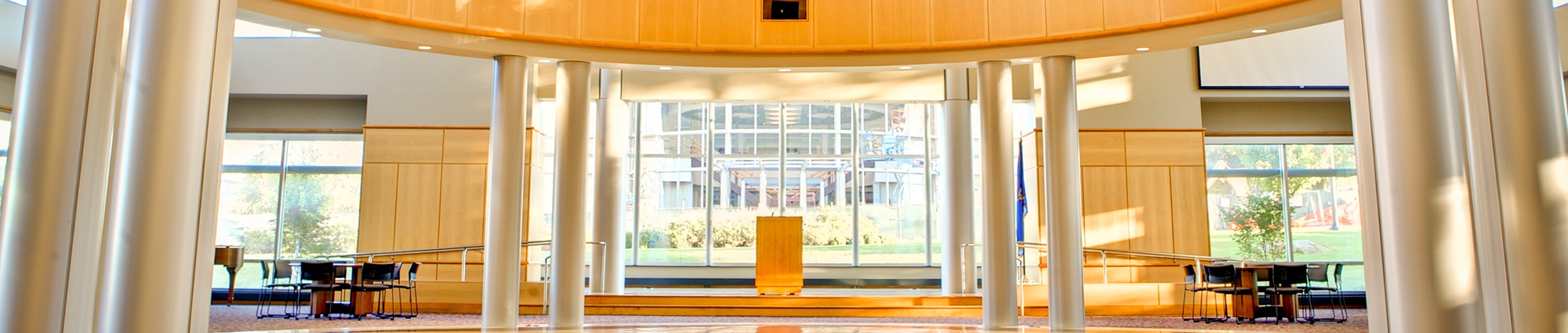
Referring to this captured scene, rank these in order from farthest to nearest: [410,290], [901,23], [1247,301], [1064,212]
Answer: [410,290] < [1247,301] < [901,23] < [1064,212]

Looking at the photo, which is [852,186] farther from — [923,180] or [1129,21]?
[1129,21]

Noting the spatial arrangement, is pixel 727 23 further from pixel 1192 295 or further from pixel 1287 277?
pixel 1192 295

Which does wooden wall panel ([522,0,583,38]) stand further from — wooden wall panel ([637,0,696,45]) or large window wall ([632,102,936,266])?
large window wall ([632,102,936,266])

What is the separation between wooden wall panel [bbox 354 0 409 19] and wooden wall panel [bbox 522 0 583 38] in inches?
38.9

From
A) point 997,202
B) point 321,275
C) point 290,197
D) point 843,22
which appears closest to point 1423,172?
point 997,202

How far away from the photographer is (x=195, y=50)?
3.41m

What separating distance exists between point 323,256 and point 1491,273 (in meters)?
13.7

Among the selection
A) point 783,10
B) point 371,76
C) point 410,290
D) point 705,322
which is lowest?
point 705,322

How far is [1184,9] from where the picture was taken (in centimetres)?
746

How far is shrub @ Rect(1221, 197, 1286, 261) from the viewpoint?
1398cm

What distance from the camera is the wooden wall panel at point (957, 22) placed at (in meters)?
8.44

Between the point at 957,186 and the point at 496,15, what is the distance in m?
6.52

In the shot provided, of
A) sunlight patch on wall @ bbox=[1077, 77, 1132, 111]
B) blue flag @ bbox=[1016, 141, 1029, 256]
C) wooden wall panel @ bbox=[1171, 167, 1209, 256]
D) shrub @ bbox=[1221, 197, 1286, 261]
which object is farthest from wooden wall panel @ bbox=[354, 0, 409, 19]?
shrub @ bbox=[1221, 197, 1286, 261]

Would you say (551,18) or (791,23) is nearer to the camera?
(551,18)
